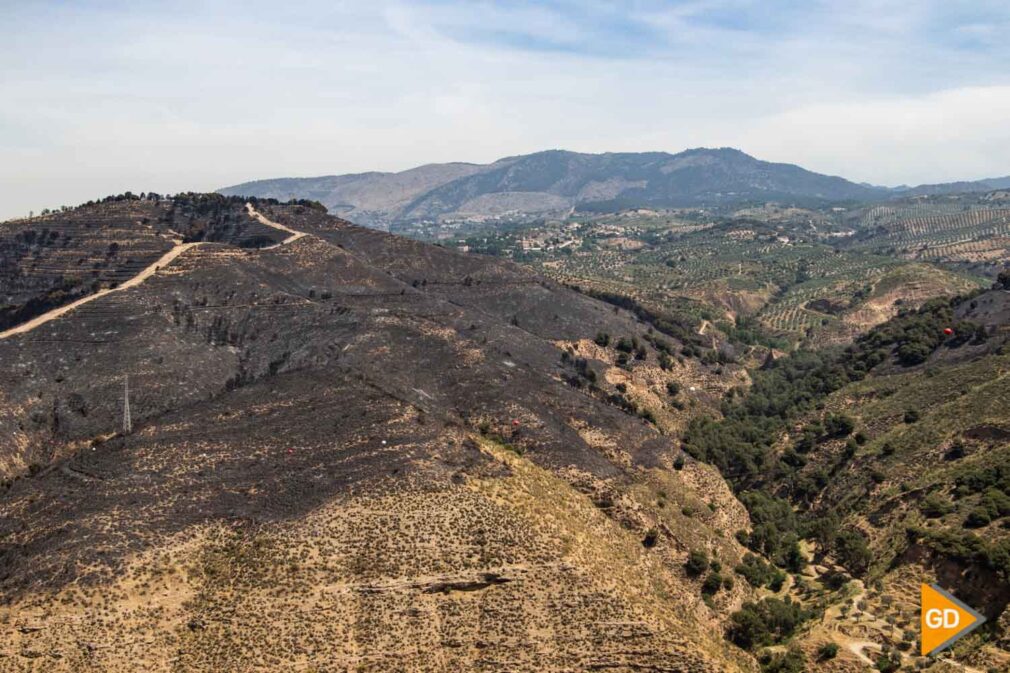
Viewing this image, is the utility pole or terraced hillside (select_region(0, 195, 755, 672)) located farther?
the utility pole

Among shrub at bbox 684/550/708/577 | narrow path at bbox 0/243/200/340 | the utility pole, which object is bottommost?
shrub at bbox 684/550/708/577

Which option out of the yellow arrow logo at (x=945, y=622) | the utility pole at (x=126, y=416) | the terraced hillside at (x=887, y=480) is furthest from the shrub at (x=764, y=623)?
the utility pole at (x=126, y=416)

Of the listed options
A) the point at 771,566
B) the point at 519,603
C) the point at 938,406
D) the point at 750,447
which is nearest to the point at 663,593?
the point at 519,603

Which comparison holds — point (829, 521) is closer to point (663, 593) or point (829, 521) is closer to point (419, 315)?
point (663, 593)

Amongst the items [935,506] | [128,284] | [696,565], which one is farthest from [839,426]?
[128,284]

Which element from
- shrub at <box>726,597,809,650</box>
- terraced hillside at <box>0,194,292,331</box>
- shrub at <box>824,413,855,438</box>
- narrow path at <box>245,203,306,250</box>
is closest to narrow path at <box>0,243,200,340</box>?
terraced hillside at <box>0,194,292,331</box>

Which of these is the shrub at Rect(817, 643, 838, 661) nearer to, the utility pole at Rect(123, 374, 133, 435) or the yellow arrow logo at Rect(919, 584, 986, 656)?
the yellow arrow logo at Rect(919, 584, 986, 656)

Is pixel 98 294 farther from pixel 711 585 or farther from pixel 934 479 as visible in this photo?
pixel 934 479
